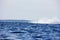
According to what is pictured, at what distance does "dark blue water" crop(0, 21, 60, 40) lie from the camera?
141 cm

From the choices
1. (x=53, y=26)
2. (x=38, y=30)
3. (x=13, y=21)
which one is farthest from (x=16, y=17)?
(x=53, y=26)

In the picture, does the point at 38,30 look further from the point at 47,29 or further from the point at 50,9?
the point at 50,9

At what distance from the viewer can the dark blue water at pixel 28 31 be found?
1412mm

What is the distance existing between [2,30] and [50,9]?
946mm

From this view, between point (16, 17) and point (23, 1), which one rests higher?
point (23, 1)

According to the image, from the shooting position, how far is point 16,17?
193 centimetres

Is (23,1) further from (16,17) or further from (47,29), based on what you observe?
(47,29)

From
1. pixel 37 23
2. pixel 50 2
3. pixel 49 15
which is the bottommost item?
pixel 37 23

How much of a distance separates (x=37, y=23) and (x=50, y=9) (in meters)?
0.37

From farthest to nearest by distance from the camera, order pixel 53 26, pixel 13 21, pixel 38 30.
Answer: pixel 13 21, pixel 53 26, pixel 38 30

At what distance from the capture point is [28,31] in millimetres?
1585

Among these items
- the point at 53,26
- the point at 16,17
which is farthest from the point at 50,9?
the point at 16,17

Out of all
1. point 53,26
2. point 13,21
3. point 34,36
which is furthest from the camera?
point 13,21

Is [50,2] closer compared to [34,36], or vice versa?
[34,36]
